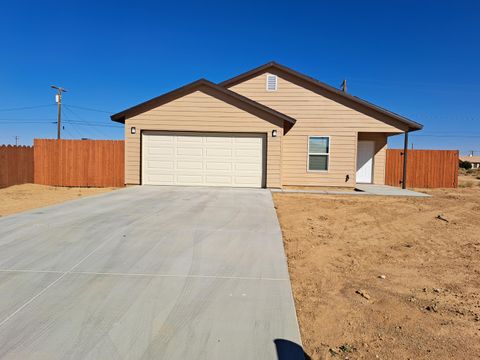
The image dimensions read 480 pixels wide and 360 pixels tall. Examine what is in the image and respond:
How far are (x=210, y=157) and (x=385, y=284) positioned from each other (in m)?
9.44

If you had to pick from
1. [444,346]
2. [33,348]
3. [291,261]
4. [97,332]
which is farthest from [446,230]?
[33,348]

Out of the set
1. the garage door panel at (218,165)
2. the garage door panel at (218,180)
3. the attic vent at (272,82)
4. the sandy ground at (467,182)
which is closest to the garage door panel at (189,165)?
the garage door panel at (218,165)

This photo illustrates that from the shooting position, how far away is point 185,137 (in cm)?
1285

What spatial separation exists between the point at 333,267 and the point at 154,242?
2.71 metres

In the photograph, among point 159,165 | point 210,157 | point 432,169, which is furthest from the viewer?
point 432,169

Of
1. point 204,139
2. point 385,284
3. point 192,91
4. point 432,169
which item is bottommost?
point 385,284

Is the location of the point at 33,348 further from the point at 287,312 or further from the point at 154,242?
the point at 154,242

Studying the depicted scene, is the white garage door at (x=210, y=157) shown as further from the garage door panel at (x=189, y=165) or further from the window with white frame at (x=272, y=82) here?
the window with white frame at (x=272, y=82)

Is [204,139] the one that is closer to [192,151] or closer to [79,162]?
[192,151]

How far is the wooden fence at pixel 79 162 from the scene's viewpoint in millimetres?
15852

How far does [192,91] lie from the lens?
12688 millimetres

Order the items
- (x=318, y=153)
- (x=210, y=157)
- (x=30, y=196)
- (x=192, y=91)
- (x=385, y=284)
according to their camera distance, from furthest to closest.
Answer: (x=318, y=153) → (x=210, y=157) → (x=192, y=91) → (x=30, y=196) → (x=385, y=284)

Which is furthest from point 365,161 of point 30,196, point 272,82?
point 30,196

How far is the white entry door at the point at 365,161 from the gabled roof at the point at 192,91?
218 inches
